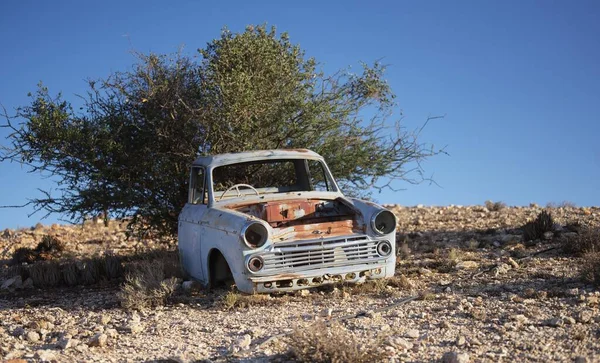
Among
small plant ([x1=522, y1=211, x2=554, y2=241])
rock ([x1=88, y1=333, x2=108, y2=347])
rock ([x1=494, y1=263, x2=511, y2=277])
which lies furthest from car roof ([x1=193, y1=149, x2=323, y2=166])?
small plant ([x1=522, y1=211, x2=554, y2=241])

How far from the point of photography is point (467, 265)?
10438 mm

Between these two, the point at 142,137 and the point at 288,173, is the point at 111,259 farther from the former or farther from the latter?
→ the point at 288,173

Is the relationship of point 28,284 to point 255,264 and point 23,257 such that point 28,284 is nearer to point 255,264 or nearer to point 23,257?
point 23,257

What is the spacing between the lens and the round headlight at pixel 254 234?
322 inches

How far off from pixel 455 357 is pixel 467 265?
5.09 m

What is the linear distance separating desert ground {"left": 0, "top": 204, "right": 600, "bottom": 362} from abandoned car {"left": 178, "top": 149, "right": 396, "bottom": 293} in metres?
0.28

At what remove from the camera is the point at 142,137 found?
1280 cm

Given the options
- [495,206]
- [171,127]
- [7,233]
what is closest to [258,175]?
[171,127]

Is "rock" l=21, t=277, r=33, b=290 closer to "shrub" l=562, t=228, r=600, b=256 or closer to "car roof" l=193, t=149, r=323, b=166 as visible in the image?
"car roof" l=193, t=149, r=323, b=166

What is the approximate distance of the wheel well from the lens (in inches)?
369

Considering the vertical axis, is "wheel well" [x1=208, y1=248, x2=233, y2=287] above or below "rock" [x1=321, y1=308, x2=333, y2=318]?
above

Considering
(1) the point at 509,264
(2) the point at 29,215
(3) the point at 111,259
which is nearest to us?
(1) the point at 509,264

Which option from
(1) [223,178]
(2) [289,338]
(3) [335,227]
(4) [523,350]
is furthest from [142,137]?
(4) [523,350]

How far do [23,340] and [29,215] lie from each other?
6.40 m
